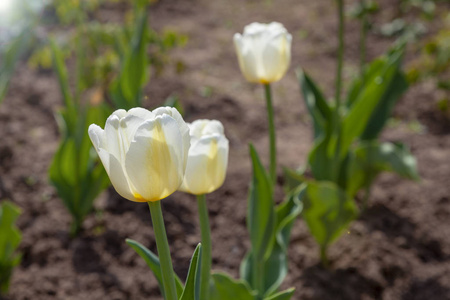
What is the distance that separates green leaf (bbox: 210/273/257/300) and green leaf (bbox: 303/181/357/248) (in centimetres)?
57

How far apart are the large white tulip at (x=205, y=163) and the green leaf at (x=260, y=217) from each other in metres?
0.40

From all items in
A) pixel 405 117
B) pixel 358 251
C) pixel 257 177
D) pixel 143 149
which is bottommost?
pixel 358 251

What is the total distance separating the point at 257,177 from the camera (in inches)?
57.5

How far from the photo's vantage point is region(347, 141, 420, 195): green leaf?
6.85 ft

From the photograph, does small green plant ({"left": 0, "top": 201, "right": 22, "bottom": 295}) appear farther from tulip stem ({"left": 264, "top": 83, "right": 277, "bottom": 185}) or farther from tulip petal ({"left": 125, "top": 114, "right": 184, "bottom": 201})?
tulip petal ({"left": 125, "top": 114, "right": 184, "bottom": 201})

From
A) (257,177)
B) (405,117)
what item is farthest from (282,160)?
(257,177)

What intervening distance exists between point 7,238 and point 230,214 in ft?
2.86

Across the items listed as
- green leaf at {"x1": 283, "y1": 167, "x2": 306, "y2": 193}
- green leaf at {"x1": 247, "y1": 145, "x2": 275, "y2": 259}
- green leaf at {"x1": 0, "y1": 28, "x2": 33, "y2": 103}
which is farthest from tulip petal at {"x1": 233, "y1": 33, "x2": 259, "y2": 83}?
green leaf at {"x1": 0, "y1": 28, "x2": 33, "y2": 103}

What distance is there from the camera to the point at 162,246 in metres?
0.89

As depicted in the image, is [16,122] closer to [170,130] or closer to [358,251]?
[358,251]

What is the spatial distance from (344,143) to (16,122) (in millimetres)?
1773

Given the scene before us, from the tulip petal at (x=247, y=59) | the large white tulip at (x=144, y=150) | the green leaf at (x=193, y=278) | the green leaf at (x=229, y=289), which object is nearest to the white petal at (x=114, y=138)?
the large white tulip at (x=144, y=150)

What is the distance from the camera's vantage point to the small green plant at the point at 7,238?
1826mm

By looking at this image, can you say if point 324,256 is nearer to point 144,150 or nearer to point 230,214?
point 230,214
